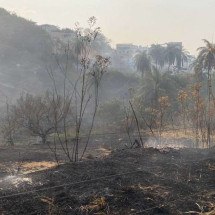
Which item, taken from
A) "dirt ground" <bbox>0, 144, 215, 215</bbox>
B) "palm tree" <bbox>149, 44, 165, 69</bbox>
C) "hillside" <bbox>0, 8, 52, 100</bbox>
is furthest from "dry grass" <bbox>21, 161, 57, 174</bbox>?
"palm tree" <bbox>149, 44, 165, 69</bbox>

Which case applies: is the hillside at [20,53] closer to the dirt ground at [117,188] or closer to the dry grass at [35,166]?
the dry grass at [35,166]

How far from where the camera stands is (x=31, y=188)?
8.51 m

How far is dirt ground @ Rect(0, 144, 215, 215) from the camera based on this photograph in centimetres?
704

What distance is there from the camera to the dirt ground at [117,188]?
23.1 feet

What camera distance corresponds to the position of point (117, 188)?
27.1 ft

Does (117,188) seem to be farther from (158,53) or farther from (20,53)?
(158,53)

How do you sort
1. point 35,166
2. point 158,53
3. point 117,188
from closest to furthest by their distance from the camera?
point 117,188 < point 35,166 < point 158,53

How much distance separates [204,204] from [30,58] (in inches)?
2064

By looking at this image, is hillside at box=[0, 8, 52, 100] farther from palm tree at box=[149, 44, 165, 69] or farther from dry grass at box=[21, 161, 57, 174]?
dry grass at box=[21, 161, 57, 174]

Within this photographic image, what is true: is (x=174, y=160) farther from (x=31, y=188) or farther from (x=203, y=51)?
(x=203, y=51)

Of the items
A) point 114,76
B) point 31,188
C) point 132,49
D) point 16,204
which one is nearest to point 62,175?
point 31,188

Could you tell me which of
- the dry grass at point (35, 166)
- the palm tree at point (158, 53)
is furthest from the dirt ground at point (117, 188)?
the palm tree at point (158, 53)

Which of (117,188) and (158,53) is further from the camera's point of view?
(158,53)

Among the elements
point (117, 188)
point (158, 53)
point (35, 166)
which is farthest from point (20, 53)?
point (117, 188)
